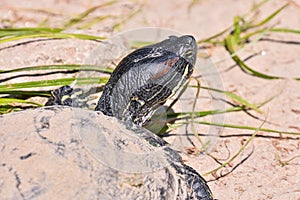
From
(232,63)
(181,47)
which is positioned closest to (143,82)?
(181,47)

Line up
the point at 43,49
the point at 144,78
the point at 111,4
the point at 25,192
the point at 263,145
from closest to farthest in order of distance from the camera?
1. the point at 25,192
2. the point at 144,78
3. the point at 263,145
4. the point at 43,49
5. the point at 111,4

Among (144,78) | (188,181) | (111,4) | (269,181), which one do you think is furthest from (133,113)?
(111,4)

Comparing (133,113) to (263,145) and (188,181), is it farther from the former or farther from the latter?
(263,145)

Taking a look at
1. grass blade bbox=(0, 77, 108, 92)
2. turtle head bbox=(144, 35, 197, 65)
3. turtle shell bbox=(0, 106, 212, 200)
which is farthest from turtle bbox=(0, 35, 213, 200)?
grass blade bbox=(0, 77, 108, 92)

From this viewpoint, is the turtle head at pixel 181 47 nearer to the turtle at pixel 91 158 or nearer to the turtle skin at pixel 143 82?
the turtle skin at pixel 143 82

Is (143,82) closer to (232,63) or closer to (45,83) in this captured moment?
(45,83)

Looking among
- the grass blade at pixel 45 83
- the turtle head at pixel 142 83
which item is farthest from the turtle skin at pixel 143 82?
the grass blade at pixel 45 83
